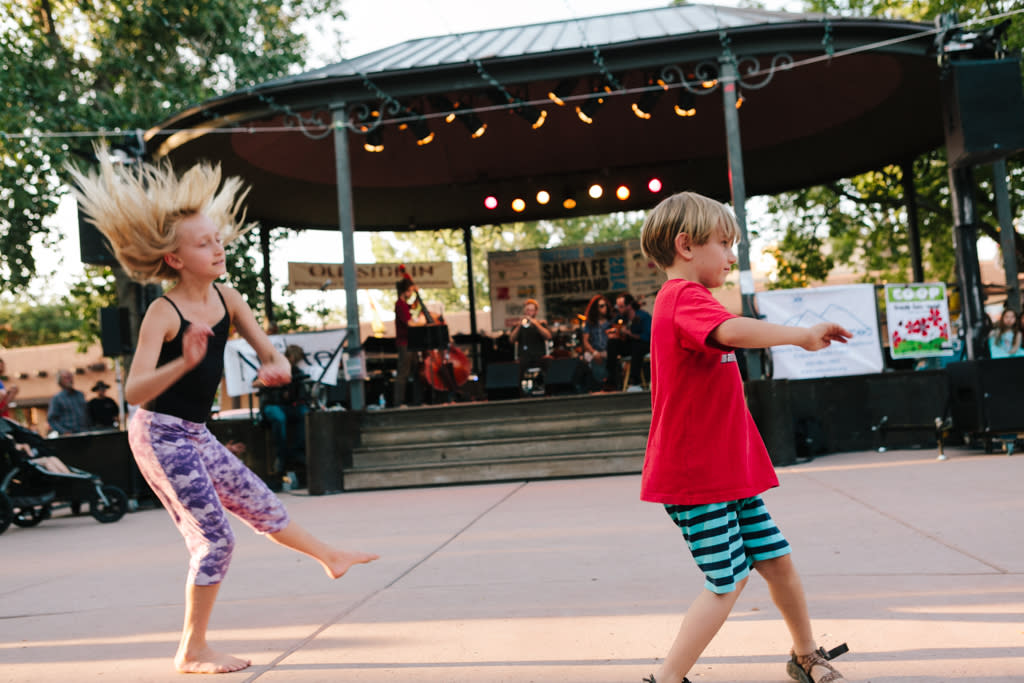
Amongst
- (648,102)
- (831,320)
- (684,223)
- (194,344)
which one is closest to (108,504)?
(194,344)

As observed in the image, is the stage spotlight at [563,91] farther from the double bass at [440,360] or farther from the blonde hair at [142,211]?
the blonde hair at [142,211]

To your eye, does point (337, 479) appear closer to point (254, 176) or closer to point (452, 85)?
point (452, 85)

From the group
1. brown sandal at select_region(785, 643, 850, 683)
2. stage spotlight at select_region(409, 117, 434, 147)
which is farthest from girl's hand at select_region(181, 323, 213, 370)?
stage spotlight at select_region(409, 117, 434, 147)

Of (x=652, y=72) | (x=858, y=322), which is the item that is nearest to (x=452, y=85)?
(x=652, y=72)

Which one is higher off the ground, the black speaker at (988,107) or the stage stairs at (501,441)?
the black speaker at (988,107)

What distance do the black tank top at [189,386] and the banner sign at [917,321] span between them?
9691 mm

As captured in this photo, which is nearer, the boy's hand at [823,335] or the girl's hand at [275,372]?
the boy's hand at [823,335]

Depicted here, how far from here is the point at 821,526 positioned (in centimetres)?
551

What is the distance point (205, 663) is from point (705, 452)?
6.59 feet

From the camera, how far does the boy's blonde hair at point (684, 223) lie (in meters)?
2.54

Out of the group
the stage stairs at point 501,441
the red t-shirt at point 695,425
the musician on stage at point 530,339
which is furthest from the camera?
the musician on stage at point 530,339

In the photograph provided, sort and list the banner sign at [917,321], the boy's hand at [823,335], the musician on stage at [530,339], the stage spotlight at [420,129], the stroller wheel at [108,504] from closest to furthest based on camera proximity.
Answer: the boy's hand at [823,335]
the stroller wheel at [108,504]
the banner sign at [917,321]
the stage spotlight at [420,129]
the musician on stage at [530,339]

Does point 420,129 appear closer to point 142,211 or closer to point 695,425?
point 142,211

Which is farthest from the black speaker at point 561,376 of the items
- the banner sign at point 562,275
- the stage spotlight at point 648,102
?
the banner sign at point 562,275
